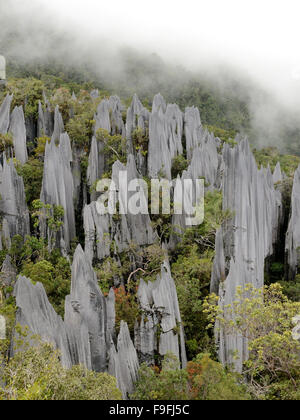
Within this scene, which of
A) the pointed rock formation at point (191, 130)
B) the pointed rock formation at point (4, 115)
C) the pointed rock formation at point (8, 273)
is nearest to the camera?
the pointed rock formation at point (8, 273)

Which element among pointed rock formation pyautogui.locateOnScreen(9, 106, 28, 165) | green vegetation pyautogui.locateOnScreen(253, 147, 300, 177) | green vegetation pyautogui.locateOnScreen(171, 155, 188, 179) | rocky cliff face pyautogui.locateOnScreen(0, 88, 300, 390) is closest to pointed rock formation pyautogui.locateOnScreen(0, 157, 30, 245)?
rocky cliff face pyautogui.locateOnScreen(0, 88, 300, 390)

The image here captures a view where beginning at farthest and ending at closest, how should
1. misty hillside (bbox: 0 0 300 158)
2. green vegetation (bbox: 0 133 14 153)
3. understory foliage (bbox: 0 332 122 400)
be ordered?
misty hillside (bbox: 0 0 300 158), green vegetation (bbox: 0 133 14 153), understory foliage (bbox: 0 332 122 400)

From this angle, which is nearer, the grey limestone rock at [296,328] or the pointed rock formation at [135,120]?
the grey limestone rock at [296,328]

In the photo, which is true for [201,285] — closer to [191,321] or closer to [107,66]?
[191,321]

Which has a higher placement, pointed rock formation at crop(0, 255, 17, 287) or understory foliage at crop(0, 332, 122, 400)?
pointed rock formation at crop(0, 255, 17, 287)

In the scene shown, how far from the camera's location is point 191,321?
15109 mm

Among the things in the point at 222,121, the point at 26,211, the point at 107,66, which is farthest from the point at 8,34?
the point at 26,211

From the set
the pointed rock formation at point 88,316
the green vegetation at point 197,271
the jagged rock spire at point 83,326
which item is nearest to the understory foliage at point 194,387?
the jagged rock spire at point 83,326

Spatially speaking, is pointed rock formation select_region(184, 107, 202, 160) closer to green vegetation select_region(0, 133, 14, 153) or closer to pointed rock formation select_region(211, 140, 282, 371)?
pointed rock formation select_region(211, 140, 282, 371)

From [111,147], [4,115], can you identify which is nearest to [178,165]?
[111,147]

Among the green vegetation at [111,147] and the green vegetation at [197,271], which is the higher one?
the green vegetation at [111,147]

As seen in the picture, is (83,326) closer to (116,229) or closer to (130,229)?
(116,229)

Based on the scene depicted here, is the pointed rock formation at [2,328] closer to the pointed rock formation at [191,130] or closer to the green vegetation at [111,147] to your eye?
the green vegetation at [111,147]

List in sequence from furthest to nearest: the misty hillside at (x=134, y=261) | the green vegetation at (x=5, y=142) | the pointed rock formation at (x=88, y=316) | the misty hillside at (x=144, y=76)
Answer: the misty hillside at (x=144, y=76) < the green vegetation at (x=5, y=142) < the pointed rock formation at (x=88, y=316) < the misty hillside at (x=134, y=261)
